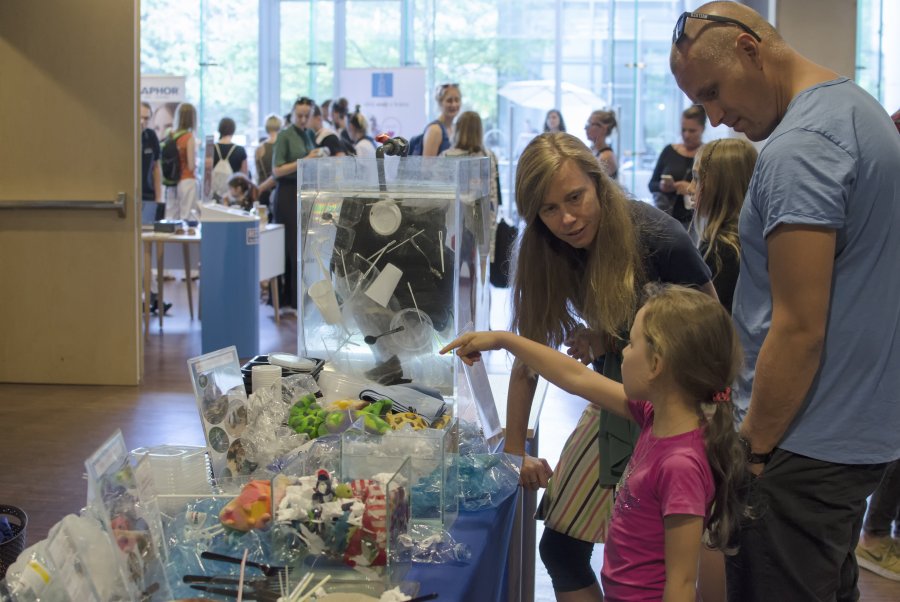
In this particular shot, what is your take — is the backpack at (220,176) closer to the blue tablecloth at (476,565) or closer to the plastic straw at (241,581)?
the blue tablecloth at (476,565)

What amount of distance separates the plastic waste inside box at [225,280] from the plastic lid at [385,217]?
11.8 feet

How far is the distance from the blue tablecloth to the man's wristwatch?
1.39 feet

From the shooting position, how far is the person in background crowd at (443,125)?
22.6 ft

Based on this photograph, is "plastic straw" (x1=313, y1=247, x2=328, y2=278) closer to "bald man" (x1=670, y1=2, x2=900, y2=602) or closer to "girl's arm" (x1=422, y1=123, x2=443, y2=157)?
"bald man" (x1=670, y1=2, x2=900, y2=602)

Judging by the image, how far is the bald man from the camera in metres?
1.45

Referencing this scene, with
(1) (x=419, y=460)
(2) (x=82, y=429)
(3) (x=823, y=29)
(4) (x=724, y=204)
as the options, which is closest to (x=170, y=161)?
(2) (x=82, y=429)

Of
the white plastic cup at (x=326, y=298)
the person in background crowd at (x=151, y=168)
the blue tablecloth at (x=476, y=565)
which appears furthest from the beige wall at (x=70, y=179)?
the blue tablecloth at (x=476, y=565)

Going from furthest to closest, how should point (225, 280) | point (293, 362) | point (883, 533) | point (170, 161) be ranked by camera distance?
1. point (170, 161)
2. point (225, 280)
3. point (883, 533)
4. point (293, 362)

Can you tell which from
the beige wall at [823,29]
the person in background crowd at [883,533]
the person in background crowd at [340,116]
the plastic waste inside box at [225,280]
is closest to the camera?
the person in background crowd at [883,533]

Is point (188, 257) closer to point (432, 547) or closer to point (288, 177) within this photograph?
point (288, 177)

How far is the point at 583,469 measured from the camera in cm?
202

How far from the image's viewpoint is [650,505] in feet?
5.03

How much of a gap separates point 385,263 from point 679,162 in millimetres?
4477

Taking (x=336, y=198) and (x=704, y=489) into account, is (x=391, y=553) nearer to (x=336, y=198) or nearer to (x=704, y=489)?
(x=704, y=489)
